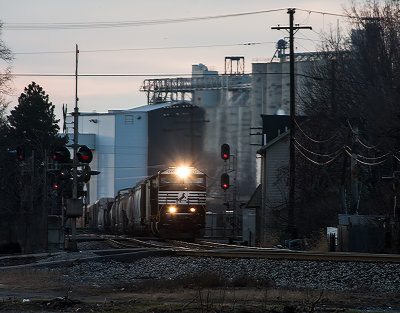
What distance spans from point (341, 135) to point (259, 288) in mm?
37396

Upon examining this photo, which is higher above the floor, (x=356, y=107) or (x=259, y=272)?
(x=356, y=107)

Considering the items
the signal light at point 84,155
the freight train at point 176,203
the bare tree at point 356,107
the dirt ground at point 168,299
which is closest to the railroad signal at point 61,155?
the signal light at point 84,155

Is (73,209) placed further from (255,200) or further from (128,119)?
(128,119)

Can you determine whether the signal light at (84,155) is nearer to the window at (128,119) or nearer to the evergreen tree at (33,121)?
the evergreen tree at (33,121)

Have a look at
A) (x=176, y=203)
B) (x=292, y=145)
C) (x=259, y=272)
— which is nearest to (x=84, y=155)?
(x=259, y=272)

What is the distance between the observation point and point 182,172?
35.5 meters

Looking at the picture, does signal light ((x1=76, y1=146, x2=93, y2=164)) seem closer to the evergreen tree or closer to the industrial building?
the evergreen tree

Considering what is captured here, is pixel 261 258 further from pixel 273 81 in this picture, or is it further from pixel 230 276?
pixel 273 81

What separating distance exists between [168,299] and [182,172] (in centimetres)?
2150

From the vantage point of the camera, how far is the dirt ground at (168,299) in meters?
12.2

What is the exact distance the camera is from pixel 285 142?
A: 5641 cm

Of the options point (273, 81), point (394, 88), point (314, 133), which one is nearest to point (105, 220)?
point (314, 133)

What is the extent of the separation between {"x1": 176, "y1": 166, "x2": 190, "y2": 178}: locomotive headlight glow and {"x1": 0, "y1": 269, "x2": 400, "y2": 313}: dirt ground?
1724 centimetres

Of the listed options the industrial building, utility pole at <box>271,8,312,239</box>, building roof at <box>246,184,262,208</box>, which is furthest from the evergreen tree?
utility pole at <box>271,8,312,239</box>
